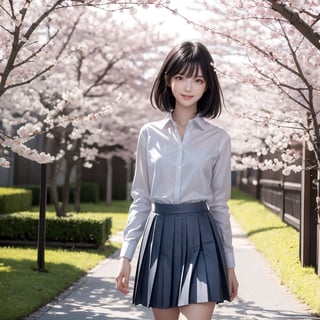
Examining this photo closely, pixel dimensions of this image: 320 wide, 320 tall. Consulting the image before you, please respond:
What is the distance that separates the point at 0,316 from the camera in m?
6.10

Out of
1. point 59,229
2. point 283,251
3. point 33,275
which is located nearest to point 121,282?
point 33,275

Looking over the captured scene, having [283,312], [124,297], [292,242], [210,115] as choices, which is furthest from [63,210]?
[210,115]

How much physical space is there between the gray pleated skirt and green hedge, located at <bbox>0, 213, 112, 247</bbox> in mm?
8844

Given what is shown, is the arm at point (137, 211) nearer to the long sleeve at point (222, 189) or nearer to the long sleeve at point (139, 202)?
the long sleeve at point (139, 202)

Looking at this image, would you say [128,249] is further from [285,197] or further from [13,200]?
[13,200]

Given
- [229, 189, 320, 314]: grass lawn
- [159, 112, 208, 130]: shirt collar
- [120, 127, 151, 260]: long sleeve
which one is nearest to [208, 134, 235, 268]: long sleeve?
[159, 112, 208, 130]: shirt collar

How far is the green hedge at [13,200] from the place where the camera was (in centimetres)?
1880

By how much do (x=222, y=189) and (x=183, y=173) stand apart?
218mm

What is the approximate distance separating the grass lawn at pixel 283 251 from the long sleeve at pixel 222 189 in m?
3.96

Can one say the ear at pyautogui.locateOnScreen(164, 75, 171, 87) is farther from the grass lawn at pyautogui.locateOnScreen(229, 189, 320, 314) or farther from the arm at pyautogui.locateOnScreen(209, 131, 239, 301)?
the grass lawn at pyautogui.locateOnScreen(229, 189, 320, 314)

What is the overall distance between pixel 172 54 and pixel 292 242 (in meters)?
8.90

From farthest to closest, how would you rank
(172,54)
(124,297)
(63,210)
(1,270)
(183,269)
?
(63,210)
(1,270)
(124,297)
(172,54)
(183,269)

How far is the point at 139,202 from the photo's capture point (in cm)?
328

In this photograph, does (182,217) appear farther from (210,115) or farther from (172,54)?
(172,54)
